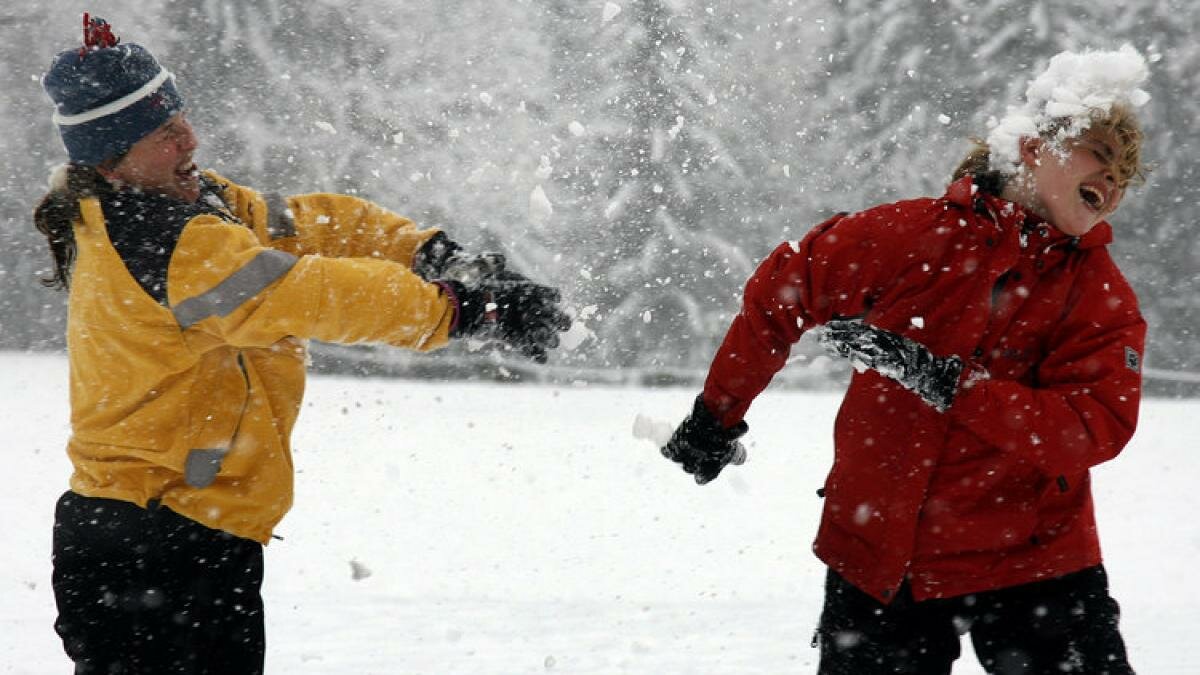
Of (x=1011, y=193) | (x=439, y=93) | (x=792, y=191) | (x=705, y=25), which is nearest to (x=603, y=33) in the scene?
(x=705, y=25)

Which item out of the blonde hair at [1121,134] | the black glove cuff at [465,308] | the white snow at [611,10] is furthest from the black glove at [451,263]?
the white snow at [611,10]

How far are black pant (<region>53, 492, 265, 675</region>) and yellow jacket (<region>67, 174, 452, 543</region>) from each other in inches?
1.7

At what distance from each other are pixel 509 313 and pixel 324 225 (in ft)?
1.89

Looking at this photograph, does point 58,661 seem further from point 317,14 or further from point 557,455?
point 317,14

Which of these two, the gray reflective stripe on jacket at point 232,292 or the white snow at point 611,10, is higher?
the white snow at point 611,10

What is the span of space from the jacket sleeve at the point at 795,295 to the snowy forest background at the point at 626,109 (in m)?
5.64

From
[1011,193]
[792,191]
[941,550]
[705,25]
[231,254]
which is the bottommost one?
[231,254]

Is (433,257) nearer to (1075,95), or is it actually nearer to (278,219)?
(278,219)

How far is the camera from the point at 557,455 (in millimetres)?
6930

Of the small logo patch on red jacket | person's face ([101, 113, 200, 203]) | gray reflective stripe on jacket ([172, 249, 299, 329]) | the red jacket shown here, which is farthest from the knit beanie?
the small logo patch on red jacket

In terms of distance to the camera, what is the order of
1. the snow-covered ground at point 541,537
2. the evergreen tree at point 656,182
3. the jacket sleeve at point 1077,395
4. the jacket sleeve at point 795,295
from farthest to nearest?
the evergreen tree at point 656,182, the snow-covered ground at point 541,537, the jacket sleeve at point 795,295, the jacket sleeve at point 1077,395

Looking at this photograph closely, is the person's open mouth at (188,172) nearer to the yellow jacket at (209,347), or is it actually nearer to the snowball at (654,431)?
the yellow jacket at (209,347)

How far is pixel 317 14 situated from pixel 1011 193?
6780 millimetres

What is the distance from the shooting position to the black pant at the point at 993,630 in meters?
2.12
